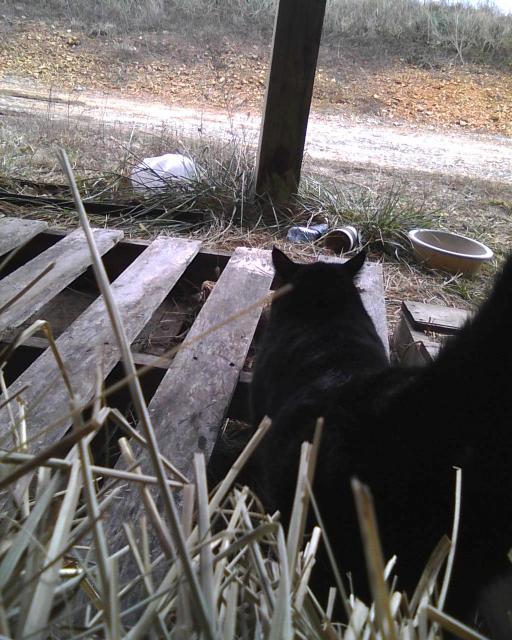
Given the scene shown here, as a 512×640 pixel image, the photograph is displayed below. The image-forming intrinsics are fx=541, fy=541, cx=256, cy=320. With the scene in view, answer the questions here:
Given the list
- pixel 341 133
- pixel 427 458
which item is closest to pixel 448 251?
pixel 427 458

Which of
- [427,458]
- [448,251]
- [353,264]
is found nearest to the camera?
[427,458]

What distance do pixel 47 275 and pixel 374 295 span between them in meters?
1.40

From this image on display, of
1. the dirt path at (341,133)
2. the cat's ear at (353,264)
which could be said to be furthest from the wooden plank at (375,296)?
the dirt path at (341,133)

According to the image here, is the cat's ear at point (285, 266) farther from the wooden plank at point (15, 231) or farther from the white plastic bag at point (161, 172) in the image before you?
the white plastic bag at point (161, 172)

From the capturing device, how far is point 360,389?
129cm

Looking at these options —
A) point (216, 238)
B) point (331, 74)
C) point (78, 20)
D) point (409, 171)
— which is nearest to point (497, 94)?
point (331, 74)

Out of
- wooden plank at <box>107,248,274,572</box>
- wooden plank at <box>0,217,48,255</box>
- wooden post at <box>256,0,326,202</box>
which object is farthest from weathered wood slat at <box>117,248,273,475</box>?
wooden post at <box>256,0,326,202</box>

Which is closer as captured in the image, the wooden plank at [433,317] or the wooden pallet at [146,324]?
the wooden pallet at [146,324]

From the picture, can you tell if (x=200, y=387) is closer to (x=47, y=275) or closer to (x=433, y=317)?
(x=47, y=275)

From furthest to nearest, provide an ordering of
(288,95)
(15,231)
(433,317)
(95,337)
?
(288,95) → (15,231) → (433,317) → (95,337)

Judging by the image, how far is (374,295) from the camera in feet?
8.09

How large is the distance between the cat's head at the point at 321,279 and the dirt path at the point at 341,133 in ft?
11.2

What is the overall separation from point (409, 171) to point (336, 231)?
287cm

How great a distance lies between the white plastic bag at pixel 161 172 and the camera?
369 cm
